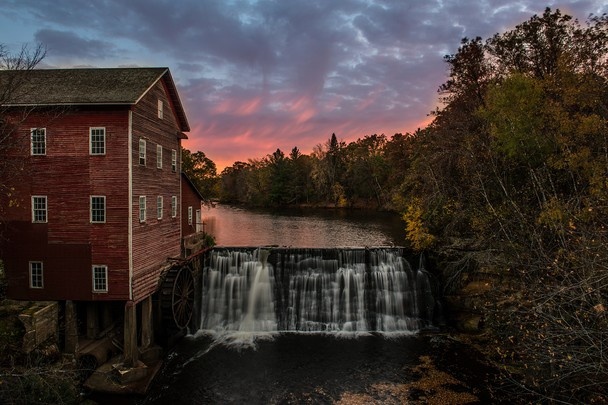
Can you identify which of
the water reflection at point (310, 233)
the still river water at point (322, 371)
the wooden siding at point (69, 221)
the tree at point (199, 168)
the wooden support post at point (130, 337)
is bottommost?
the still river water at point (322, 371)

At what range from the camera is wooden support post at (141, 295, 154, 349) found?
1924cm

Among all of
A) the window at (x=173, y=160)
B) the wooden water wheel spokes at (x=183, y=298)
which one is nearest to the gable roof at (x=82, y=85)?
the window at (x=173, y=160)

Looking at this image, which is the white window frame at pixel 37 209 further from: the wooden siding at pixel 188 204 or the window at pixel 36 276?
the wooden siding at pixel 188 204

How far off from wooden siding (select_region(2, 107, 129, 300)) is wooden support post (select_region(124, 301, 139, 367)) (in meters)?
0.66

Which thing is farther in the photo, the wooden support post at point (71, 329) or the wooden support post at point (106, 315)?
the wooden support post at point (106, 315)

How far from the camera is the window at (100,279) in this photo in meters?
17.5

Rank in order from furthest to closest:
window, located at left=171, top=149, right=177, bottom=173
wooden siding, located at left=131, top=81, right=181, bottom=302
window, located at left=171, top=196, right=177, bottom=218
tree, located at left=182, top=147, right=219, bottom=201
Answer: tree, located at left=182, top=147, right=219, bottom=201, window, located at left=171, top=149, right=177, bottom=173, window, located at left=171, top=196, right=177, bottom=218, wooden siding, located at left=131, top=81, right=181, bottom=302

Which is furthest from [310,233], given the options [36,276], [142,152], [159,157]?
[36,276]

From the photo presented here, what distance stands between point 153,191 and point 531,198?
17955 millimetres

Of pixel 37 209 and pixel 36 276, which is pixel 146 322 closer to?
pixel 36 276

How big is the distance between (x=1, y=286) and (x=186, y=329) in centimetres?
910

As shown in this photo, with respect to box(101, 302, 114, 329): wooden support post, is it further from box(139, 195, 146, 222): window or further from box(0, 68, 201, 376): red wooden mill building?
box(139, 195, 146, 222): window

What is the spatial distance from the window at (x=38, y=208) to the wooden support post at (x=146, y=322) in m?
6.04

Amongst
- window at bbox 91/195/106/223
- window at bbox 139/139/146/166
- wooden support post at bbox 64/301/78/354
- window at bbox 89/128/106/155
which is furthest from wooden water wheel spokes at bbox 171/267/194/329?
window at bbox 89/128/106/155
